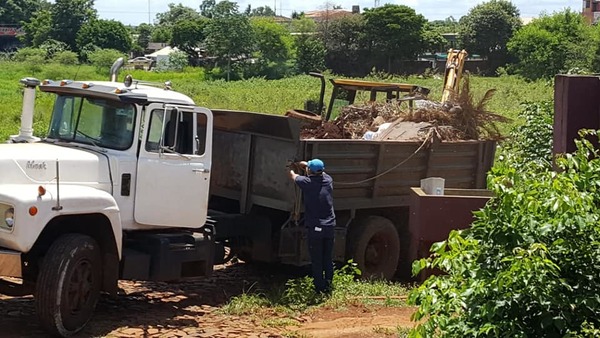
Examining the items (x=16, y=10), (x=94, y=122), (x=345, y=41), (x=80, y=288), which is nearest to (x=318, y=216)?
(x=94, y=122)

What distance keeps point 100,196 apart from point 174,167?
101 centimetres

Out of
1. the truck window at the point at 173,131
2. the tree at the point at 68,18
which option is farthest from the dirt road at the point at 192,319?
the tree at the point at 68,18

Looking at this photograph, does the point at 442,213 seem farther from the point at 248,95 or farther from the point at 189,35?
the point at 189,35

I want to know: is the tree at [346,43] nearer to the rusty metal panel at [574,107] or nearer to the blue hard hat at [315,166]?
the blue hard hat at [315,166]

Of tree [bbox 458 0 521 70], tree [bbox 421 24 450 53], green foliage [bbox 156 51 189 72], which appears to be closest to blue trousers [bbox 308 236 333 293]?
green foliage [bbox 156 51 189 72]

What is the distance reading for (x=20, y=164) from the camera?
24.6 feet

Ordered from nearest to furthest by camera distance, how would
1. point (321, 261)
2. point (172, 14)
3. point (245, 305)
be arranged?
1. point (245, 305)
2. point (321, 261)
3. point (172, 14)

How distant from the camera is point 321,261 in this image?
953 centimetres

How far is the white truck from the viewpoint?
7.23 meters

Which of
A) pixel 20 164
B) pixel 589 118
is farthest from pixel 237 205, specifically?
pixel 589 118

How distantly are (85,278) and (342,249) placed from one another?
362 centimetres

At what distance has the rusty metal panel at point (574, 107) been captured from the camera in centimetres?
528

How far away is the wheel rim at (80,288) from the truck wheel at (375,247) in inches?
153

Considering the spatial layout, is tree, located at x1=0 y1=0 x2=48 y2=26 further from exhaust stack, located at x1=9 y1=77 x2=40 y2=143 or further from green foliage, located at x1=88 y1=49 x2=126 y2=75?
exhaust stack, located at x1=9 y1=77 x2=40 y2=143
